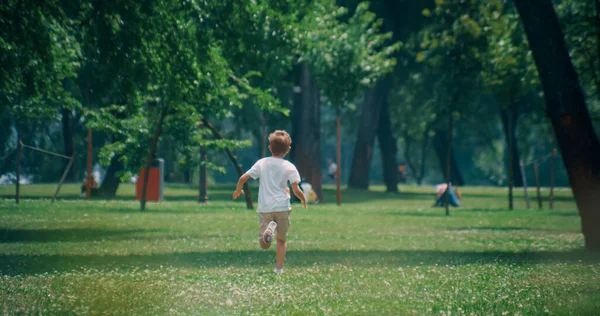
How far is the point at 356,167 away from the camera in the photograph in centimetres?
5322

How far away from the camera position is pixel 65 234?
1847 cm

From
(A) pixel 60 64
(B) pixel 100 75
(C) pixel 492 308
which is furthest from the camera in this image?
(A) pixel 60 64

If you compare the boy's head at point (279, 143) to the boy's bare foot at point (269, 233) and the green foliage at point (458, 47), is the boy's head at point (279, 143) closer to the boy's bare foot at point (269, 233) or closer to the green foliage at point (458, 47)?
the boy's bare foot at point (269, 233)

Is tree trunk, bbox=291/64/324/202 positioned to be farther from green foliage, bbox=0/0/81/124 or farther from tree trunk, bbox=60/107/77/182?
green foliage, bbox=0/0/81/124

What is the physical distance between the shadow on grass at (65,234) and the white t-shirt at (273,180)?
7225mm

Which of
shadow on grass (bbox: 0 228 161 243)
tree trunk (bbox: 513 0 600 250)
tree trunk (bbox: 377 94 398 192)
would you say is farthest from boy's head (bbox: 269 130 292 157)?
tree trunk (bbox: 377 94 398 192)

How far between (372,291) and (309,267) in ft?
9.03

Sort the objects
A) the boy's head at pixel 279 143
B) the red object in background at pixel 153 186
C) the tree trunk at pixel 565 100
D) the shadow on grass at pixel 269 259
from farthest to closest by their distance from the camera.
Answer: the red object in background at pixel 153 186 < the tree trunk at pixel 565 100 < the shadow on grass at pixel 269 259 < the boy's head at pixel 279 143

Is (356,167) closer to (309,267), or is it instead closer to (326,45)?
(326,45)

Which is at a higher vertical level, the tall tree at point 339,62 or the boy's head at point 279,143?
the tall tree at point 339,62

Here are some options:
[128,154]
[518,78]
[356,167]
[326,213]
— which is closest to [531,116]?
[356,167]

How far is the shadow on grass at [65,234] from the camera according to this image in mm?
17281

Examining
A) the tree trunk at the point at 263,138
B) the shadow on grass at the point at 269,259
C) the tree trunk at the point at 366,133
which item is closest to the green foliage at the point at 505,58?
the tree trunk at the point at 263,138

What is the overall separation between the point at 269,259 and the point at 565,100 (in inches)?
256
